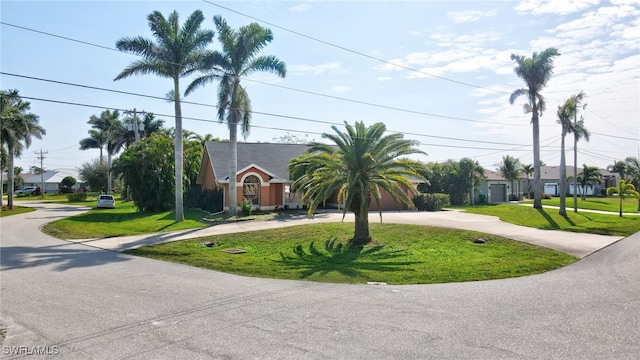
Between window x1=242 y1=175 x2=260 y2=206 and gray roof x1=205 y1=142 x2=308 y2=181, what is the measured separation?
113 cm

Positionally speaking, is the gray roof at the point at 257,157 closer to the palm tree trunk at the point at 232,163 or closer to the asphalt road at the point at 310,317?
the palm tree trunk at the point at 232,163

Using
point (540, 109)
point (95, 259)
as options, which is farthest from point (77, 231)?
point (540, 109)

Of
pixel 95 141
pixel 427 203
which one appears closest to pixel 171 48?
pixel 427 203

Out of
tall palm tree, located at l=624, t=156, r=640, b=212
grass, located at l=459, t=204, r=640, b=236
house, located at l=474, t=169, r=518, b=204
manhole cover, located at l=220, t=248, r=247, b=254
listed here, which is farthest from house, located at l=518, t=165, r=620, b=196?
manhole cover, located at l=220, t=248, r=247, b=254

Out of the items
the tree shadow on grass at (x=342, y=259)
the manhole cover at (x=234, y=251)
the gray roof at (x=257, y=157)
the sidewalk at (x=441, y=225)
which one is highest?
the gray roof at (x=257, y=157)

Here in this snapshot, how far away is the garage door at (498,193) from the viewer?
160ft

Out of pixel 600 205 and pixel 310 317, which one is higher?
pixel 310 317

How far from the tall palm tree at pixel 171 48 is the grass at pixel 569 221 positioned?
21.1 m

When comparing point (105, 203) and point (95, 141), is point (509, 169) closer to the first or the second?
point (105, 203)

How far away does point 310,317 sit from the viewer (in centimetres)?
738

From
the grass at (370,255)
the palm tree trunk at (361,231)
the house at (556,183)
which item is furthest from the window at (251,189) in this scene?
the house at (556,183)

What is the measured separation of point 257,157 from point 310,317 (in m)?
27.9

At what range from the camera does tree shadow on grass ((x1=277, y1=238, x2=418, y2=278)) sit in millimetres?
12656

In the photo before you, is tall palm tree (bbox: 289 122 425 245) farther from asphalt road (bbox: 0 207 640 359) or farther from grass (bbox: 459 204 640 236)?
grass (bbox: 459 204 640 236)
